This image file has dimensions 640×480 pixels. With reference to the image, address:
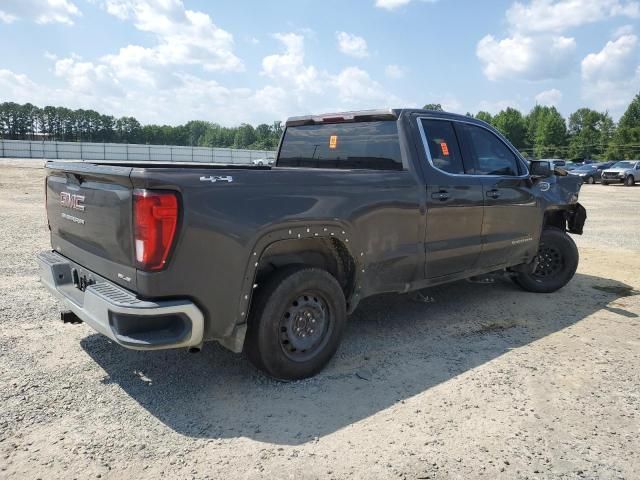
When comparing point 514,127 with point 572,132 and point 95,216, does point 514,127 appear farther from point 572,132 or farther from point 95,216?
point 95,216

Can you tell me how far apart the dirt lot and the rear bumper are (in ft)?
1.84

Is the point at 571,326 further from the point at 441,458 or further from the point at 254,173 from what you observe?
the point at 254,173

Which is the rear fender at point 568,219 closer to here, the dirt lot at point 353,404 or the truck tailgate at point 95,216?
the dirt lot at point 353,404

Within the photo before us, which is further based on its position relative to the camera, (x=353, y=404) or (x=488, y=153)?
(x=488, y=153)

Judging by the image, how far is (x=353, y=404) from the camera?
3.54 meters

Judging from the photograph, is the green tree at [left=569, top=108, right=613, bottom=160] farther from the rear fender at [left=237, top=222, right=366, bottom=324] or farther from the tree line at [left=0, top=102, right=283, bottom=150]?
the rear fender at [left=237, top=222, right=366, bottom=324]

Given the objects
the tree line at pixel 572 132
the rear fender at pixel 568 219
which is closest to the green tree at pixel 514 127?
the tree line at pixel 572 132

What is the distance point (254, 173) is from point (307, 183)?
444mm

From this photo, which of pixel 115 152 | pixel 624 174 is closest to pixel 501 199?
pixel 624 174

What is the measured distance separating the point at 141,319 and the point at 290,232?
3.62ft

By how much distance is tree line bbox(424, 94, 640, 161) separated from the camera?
73.4m

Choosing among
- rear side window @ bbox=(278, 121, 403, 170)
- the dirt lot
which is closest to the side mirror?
the dirt lot

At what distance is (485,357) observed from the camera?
4.38 meters

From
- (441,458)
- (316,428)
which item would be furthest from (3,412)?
(441,458)
